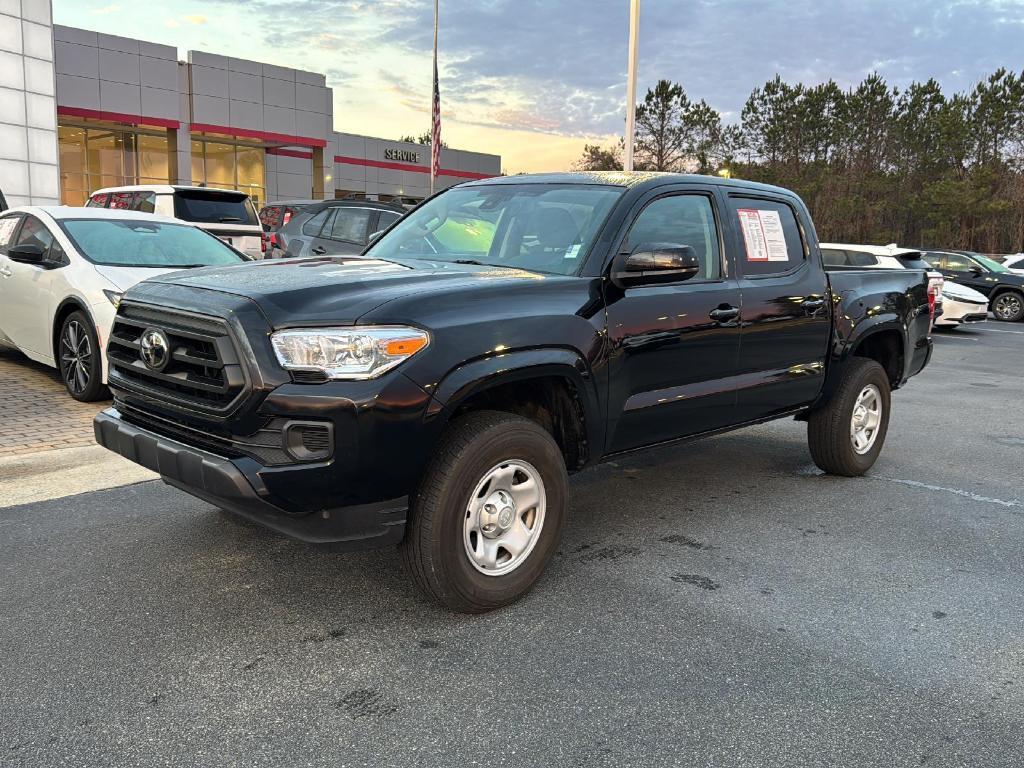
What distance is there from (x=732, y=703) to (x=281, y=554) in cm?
224

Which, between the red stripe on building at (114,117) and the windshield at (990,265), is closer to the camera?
the windshield at (990,265)

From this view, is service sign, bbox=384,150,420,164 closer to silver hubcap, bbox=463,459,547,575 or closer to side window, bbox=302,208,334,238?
side window, bbox=302,208,334,238

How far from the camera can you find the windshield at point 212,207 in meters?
13.1

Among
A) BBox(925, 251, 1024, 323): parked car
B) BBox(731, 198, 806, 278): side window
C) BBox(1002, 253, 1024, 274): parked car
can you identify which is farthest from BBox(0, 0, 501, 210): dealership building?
BBox(731, 198, 806, 278): side window

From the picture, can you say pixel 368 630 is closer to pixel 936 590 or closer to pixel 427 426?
pixel 427 426

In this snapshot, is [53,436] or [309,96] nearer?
[53,436]

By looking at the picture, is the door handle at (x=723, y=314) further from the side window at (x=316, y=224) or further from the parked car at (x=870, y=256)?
the parked car at (x=870, y=256)

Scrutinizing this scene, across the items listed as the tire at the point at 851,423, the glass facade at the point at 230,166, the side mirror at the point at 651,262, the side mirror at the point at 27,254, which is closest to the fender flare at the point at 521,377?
the side mirror at the point at 651,262

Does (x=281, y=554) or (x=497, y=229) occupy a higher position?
(x=497, y=229)

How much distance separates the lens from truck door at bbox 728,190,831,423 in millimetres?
4840

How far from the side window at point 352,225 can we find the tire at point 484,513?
9.90 m

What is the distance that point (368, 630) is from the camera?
3.47 metres

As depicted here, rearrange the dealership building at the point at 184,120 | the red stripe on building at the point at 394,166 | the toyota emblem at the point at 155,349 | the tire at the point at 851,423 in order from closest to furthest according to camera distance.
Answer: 1. the toyota emblem at the point at 155,349
2. the tire at the point at 851,423
3. the dealership building at the point at 184,120
4. the red stripe on building at the point at 394,166

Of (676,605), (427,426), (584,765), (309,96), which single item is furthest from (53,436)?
(309,96)
